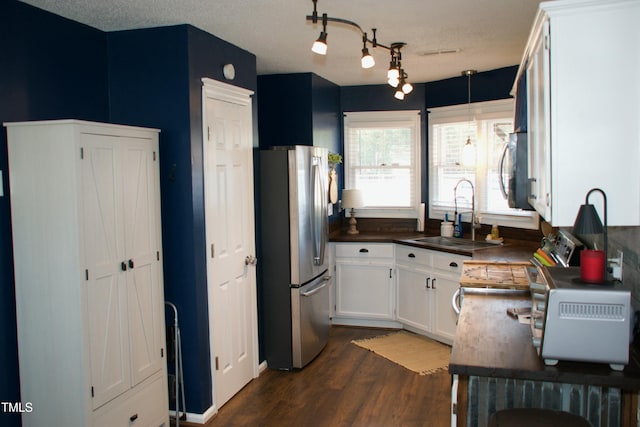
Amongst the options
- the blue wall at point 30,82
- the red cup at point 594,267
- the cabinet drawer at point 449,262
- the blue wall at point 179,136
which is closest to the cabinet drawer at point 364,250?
the cabinet drawer at point 449,262

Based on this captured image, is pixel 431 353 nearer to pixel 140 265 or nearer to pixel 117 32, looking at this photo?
pixel 140 265

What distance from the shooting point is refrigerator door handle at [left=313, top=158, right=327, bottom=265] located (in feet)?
15.0

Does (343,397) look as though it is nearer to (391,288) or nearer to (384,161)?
(391,288)

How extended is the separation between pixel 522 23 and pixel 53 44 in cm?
281

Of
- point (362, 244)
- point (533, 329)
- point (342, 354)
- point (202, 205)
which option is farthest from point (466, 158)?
point (533, 329)

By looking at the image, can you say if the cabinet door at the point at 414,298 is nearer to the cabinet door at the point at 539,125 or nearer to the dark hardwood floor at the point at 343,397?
the dark hardwood floor at the point at 343,397

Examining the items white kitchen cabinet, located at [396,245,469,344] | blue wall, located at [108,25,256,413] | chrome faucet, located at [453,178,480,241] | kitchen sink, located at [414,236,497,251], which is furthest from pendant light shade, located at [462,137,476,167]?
blue wall, located at [108,25,256,413]

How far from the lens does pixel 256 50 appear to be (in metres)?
4.14

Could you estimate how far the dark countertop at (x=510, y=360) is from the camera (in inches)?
75.5

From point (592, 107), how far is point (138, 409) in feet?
9.04

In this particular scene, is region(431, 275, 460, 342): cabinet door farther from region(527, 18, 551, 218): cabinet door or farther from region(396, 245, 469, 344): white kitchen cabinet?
region(527, 18, 551, 218): cabinet door

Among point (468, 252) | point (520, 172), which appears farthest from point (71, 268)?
point (468, 252)

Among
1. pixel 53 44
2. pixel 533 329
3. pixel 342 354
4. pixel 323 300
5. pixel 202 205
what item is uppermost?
pixel 53 44

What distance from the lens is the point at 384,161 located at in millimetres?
6020
